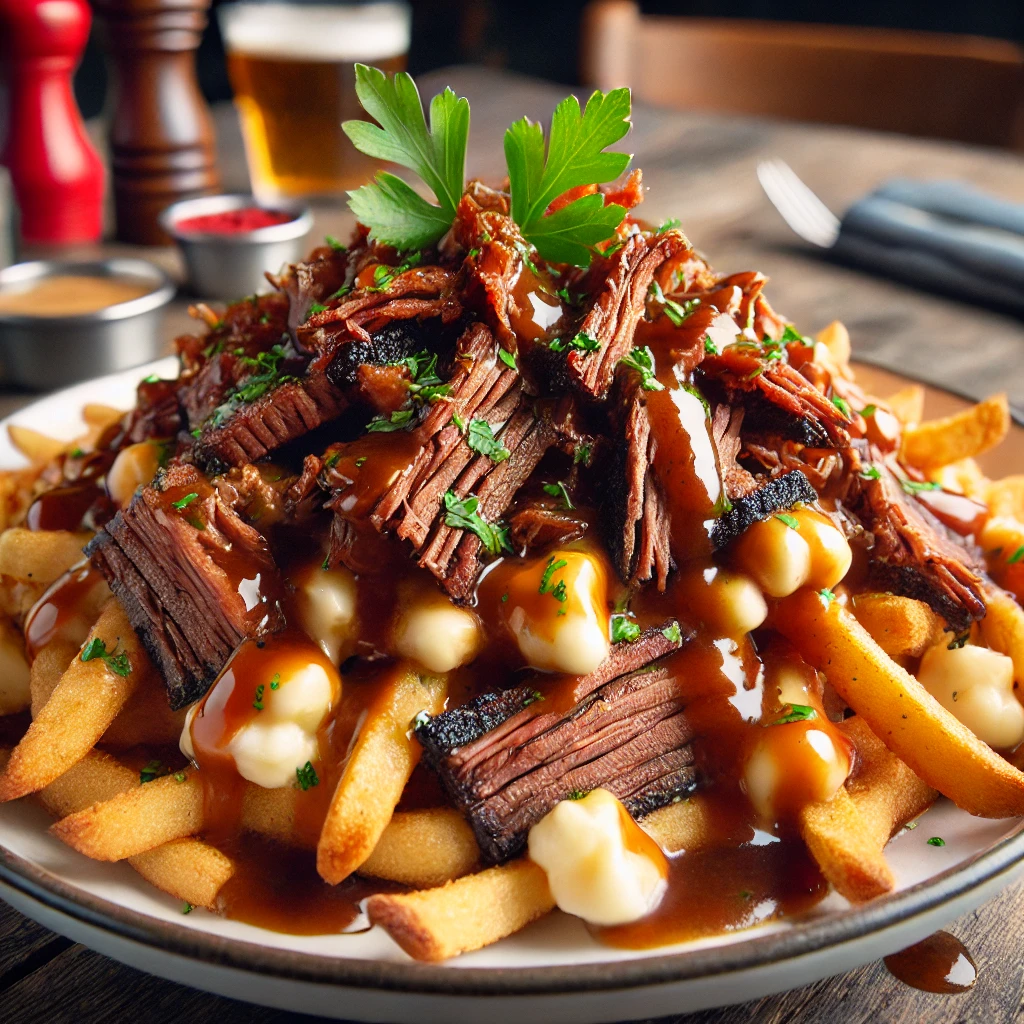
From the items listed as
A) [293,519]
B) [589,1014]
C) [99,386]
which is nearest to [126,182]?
[99,386]

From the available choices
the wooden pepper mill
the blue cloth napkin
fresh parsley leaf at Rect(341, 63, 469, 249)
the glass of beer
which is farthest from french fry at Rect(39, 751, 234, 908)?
the glass of beer

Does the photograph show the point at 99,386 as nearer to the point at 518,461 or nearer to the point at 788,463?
the point at 518,461

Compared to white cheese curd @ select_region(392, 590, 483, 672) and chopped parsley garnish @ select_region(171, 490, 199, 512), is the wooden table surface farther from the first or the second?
chopped parsley garnish @ select_region(171, 490, 199, 512)

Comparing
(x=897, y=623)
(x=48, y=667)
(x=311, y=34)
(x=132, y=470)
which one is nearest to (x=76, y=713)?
(x=48, y=667)

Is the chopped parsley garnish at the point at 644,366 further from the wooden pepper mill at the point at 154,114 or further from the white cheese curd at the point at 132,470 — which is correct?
the wooden pepper mill at the point at 154,114

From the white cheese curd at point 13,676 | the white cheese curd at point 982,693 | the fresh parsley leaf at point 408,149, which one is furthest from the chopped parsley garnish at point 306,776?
the white cheese curd at point 982,693
